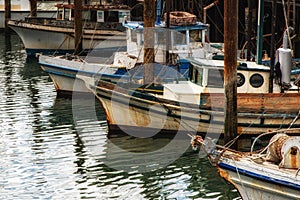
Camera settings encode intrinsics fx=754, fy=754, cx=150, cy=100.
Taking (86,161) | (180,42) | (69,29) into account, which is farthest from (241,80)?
(69,29)

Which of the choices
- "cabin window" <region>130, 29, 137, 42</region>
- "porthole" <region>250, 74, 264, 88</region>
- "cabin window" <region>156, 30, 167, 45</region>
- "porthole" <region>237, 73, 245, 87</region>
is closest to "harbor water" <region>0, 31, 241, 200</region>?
Result: "porthole" <region>237, 73, 245, 87</region>

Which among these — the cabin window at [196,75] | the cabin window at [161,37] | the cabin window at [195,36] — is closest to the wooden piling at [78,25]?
the cabin window at [161,37]

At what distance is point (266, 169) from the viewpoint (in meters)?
14.0

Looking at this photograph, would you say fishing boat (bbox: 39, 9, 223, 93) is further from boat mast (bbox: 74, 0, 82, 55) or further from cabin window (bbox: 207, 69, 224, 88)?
cabin window (bbox: 207, 69, 224, 88)

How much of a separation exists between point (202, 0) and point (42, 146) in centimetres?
1954

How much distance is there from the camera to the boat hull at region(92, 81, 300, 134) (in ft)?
66.0

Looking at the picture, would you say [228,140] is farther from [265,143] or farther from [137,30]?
[137,30]

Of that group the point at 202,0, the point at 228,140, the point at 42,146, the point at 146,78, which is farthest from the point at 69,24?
the point at 228,140

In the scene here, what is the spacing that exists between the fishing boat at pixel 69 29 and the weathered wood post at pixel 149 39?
13.8 metres

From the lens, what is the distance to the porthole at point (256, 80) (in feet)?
68.4

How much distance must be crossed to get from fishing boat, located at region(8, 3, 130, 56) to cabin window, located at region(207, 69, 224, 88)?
18.2 meters

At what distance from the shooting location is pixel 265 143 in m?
20.2

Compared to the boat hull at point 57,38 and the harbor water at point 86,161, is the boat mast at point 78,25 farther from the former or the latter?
the harbor water at point 86,161

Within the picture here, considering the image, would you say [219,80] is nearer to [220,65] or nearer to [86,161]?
[220,65]
